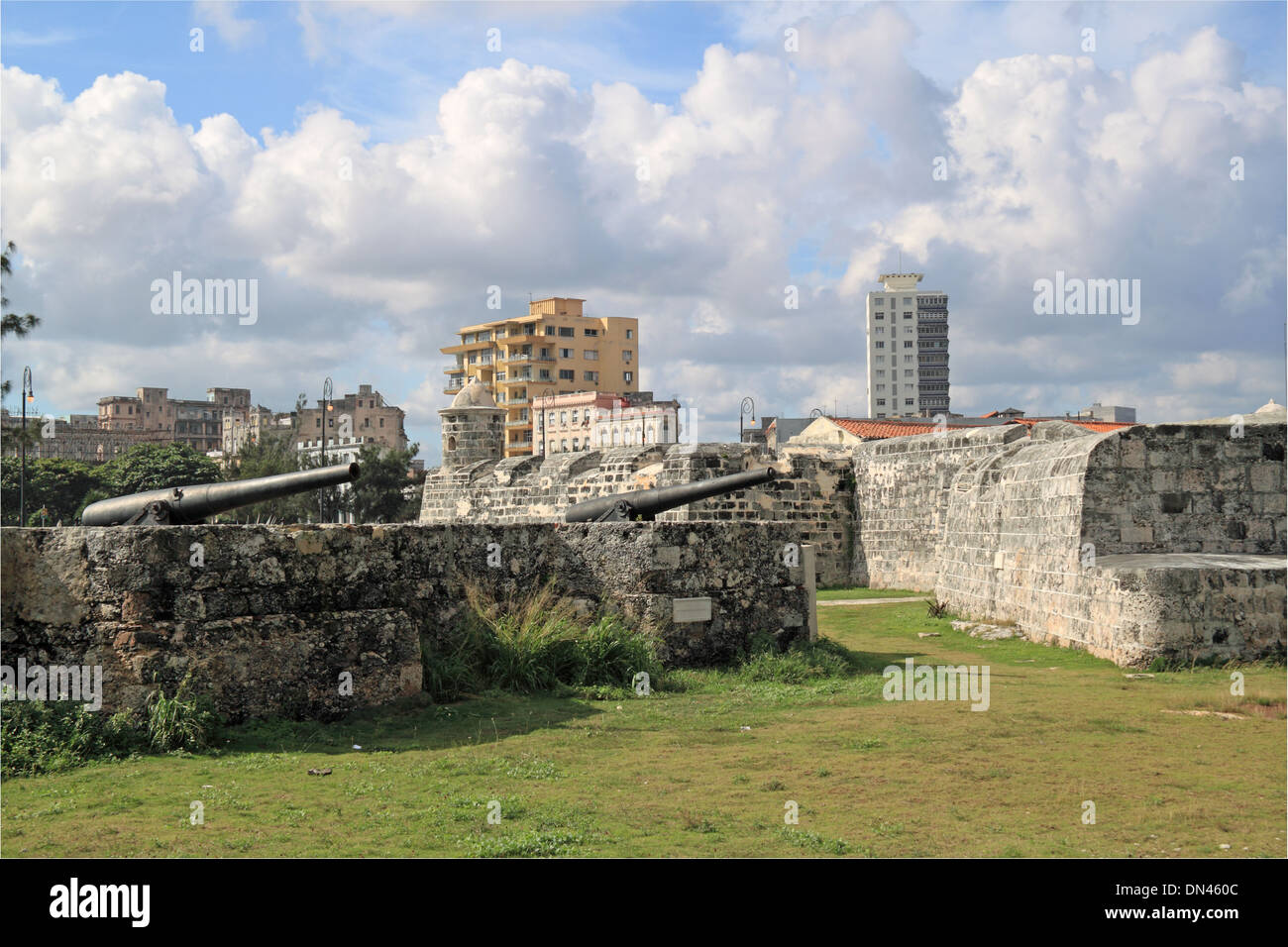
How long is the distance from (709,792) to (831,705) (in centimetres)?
293

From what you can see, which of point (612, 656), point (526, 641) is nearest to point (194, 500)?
point (526, 641)

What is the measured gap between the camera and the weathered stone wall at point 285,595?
6.72 meters

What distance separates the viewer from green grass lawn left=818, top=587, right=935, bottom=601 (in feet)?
59.4

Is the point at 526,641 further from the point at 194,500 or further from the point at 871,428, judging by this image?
the point at 871,428

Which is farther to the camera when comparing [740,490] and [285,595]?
[740,490]

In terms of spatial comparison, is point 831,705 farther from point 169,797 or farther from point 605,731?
point 169,797

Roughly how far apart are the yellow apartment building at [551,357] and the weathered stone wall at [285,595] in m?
77.8

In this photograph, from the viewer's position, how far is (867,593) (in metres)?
18.9

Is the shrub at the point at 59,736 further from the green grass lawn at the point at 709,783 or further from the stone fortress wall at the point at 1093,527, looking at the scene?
the stone fortress wall at the point at 1093,527

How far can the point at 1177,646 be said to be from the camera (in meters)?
10.2

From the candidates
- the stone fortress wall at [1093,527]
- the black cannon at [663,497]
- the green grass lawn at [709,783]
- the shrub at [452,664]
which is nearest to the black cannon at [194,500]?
the shrub at [452,664]

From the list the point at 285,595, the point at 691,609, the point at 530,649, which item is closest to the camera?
the point at 285,595

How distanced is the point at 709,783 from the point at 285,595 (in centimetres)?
314
